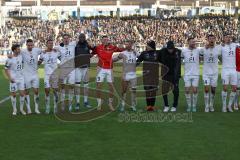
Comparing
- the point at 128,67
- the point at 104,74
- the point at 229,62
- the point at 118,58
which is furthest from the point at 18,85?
the point at 229,62

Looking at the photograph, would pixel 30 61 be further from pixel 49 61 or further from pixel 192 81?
pixel 192 81

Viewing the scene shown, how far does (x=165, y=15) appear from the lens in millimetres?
68812

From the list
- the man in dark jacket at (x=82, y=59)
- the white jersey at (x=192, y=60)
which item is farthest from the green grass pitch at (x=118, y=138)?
the man in dark jacket at (x=82, y=59)

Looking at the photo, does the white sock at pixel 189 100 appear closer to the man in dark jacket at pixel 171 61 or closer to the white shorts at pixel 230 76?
the man in dark jacket at pixel 171 61

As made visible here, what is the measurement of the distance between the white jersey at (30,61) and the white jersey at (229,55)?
16.7ft

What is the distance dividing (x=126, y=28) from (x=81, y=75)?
154 feet

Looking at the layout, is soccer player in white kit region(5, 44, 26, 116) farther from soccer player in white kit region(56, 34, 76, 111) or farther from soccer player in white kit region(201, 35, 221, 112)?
soccer player in white kit region(201, 35, 221, 112)

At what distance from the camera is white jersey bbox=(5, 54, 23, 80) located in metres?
14.4

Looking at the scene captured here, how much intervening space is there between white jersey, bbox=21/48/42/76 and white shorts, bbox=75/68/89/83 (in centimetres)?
129

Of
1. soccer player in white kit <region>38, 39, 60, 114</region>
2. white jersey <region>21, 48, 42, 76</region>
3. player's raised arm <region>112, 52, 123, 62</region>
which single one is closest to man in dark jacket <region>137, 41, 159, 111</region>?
player's raised arm <region>112, 52, 123, 62</region>

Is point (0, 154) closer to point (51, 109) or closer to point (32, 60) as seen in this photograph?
point (32, 60)

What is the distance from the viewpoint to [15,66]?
14406 millimetres

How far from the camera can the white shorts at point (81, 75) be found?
50.3ft

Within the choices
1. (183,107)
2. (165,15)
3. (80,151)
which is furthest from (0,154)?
(165,15)
